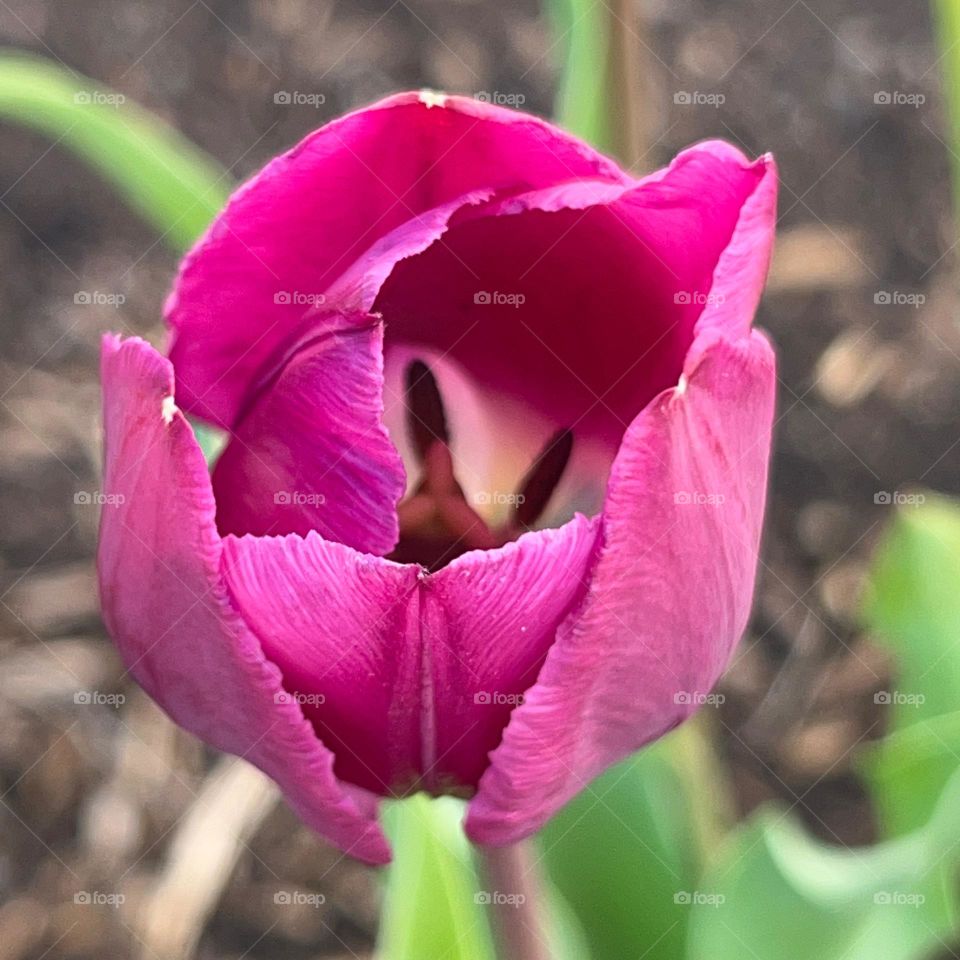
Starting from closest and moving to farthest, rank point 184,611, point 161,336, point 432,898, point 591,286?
1. point 184,611
2. point 591,286
3. point 432,898
4. point 161,336

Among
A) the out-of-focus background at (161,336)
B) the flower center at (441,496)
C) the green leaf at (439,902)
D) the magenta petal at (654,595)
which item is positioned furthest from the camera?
the out-of-focus background at (161,336)

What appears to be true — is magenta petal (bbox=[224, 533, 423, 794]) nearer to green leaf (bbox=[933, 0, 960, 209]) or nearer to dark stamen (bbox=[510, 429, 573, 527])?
dark stamen (bbox=[510, 429, 573, 527])

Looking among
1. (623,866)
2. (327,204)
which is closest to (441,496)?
(327,204)

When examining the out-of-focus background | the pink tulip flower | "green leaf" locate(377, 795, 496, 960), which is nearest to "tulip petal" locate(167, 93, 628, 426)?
the pink tulip flower

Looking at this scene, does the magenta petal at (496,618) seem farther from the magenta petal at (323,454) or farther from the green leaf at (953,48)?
the green leaf at (953,48)

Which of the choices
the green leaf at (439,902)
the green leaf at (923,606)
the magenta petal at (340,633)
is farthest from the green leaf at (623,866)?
the magenta petal at (340,633)

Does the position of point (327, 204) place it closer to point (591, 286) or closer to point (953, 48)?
point (591, 286)
